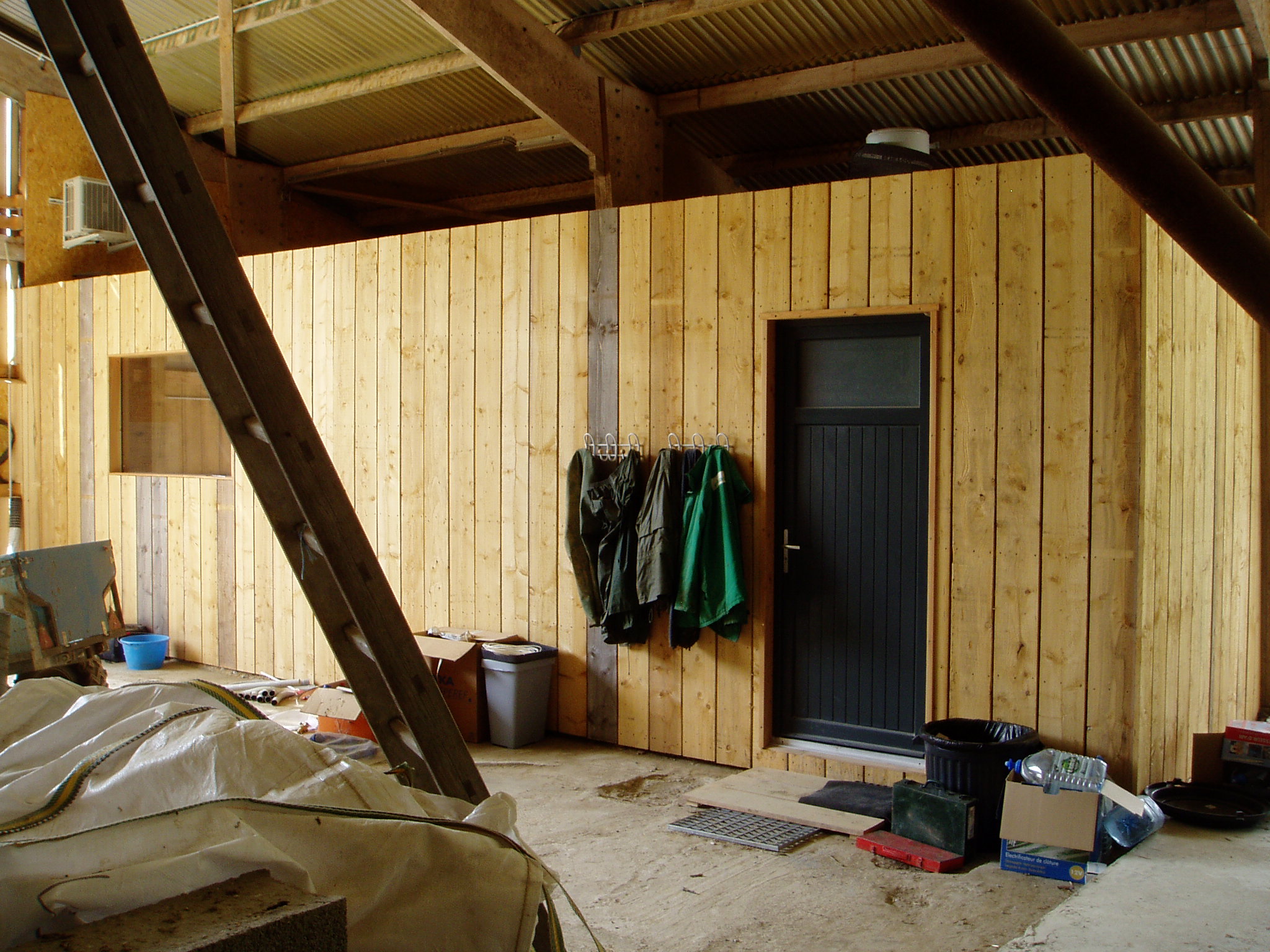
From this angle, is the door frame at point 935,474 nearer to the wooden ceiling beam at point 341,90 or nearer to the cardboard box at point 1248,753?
the cardboard box at point 1248,753

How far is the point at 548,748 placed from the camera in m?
5.44

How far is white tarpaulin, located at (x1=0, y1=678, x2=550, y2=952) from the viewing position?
1040 mm

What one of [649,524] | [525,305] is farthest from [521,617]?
[525,305]

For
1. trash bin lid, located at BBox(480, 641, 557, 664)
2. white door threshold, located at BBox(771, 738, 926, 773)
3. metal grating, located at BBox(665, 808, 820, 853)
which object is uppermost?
trash bin lid, located at BBox(480, 641, 557, 664)

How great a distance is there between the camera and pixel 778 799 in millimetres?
4488

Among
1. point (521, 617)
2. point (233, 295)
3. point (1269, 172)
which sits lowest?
point (521, 617)

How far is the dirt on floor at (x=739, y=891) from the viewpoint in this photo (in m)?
3.28

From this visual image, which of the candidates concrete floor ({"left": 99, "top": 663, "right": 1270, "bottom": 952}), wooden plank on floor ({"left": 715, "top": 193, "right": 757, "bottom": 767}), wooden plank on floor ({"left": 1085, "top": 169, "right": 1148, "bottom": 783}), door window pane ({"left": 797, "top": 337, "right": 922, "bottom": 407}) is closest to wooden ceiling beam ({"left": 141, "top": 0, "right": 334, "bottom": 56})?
wooden plank on floor ({"left": 715, "top": 193, "right": 757, "bottom": 767})

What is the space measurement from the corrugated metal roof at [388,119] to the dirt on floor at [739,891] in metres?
4.74

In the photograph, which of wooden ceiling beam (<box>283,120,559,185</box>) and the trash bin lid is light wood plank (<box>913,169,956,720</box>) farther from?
wooden ceiling beam (<box>283,120,559,185</box>)

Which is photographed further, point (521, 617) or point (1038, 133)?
point (1038, 133)

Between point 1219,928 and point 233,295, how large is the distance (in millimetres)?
3283

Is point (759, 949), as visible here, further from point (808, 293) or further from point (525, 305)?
point (525, 305)

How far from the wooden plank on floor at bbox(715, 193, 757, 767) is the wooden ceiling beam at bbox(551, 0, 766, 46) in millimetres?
1149
